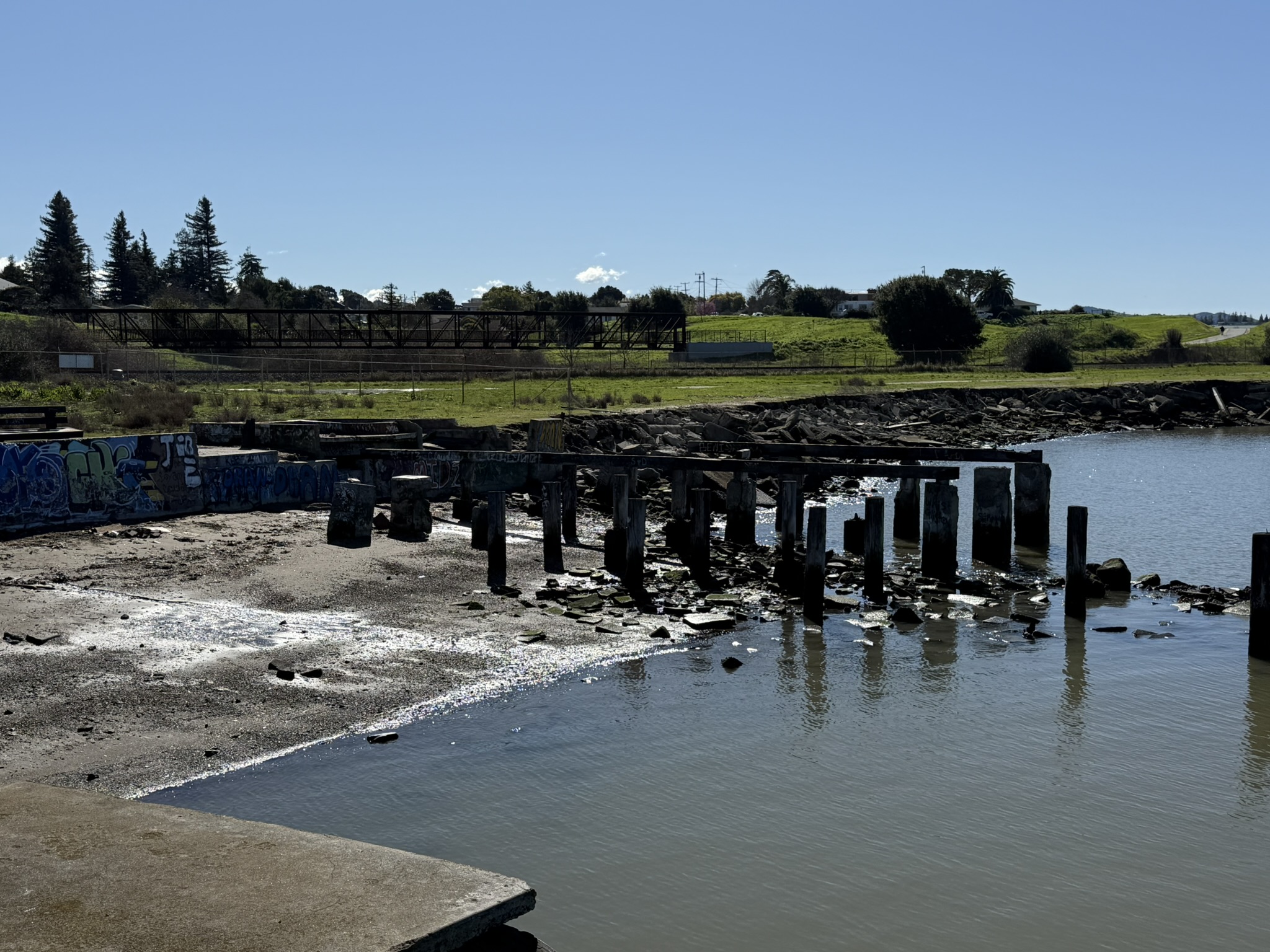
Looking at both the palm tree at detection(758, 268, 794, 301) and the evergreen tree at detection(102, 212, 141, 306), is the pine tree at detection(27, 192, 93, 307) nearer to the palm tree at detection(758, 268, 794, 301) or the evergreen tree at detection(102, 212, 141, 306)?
the evergreen tree at detection(102, 212, 141, 306)

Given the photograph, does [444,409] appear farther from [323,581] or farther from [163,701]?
[163,701]

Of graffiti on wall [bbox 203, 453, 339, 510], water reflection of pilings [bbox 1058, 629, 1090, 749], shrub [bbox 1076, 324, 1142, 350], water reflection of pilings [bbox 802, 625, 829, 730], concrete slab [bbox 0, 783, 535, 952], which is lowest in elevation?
water reflection of pilings [bbox 1058, 629, 1090, 749]

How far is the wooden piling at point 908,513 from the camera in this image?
24312 millimetres

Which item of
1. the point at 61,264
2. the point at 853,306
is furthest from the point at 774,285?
the point at 61,264

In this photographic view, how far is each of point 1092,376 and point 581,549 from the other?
2431 inches

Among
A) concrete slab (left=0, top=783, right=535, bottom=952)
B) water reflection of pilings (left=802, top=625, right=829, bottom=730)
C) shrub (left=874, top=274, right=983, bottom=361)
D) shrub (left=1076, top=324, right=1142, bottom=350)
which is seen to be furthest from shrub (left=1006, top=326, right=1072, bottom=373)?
concrete slab (left=0, top=783, right=535, bottom=952)

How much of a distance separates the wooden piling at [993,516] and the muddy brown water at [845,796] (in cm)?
655

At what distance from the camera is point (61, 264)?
113188 millimetres

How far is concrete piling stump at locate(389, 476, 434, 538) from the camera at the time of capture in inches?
812

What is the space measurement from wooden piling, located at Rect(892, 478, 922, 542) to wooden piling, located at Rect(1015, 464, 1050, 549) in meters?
1.92

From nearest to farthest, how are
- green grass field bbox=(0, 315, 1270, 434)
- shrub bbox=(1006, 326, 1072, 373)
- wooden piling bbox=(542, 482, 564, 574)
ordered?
wooden piling bbox=(542, 482, 564, 574)
green grass field bbox=(0, 315, 1270, 434)
shrub bbox=(1006, 326, 1072, 373)

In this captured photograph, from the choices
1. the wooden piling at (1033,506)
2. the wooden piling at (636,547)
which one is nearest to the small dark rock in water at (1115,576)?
the wooden piling at (1033,506)

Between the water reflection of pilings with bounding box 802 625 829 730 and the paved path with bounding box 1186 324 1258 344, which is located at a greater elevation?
the paved path with bounding box 1186 324 1258 344

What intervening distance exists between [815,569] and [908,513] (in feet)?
27.0
